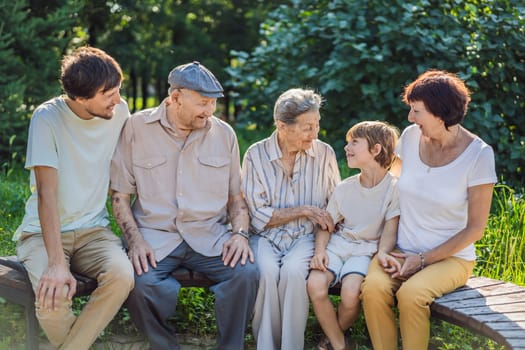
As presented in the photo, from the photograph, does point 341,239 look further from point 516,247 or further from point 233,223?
point 516,247

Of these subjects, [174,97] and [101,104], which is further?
[174,97]

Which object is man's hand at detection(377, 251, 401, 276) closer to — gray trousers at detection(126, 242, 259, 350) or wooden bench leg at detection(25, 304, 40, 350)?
gray trousers at detection(126, 242, 259, 350)

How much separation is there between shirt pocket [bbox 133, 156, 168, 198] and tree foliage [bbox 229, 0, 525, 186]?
9.07 ft

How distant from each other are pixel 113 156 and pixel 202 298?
98 cm

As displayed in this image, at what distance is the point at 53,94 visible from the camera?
271 inches

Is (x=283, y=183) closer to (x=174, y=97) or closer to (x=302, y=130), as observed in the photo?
(x=302, y=130)

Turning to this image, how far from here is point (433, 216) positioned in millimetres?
3742

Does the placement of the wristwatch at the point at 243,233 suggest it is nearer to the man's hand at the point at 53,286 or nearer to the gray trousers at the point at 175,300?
the gray trousers at the point at 175,300

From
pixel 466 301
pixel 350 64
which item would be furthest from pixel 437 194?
pixel 350 64

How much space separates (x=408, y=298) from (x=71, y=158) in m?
1.69

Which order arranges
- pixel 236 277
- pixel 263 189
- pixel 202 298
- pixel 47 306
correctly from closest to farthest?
pixel 47 306 < pixel 236 277 < pixel 263 189 < pixel 202 298

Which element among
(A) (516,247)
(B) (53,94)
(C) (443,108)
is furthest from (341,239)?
(B) (53,94)

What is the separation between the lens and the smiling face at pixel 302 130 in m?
3.92

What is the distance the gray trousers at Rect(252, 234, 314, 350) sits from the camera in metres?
3.81
